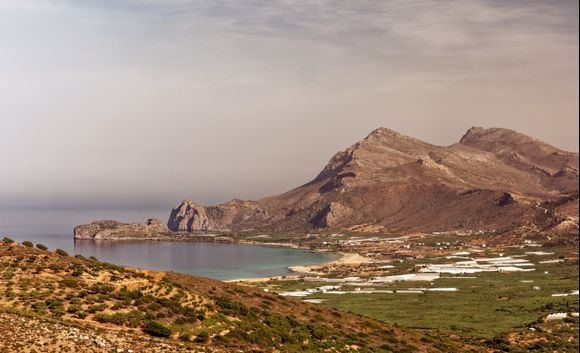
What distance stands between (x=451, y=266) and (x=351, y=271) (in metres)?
33.3

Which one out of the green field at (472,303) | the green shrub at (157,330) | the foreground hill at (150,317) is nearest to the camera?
the foreground hill at (150,317)

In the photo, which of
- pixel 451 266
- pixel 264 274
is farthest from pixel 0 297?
pixel 451 266

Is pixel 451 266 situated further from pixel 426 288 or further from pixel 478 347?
pixel 478 347

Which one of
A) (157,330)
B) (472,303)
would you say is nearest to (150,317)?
(157,330)

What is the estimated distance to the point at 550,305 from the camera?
11012 centimetres

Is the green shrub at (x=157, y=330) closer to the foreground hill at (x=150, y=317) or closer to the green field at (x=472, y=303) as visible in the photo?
the foreground hill at (x=150, y=317)

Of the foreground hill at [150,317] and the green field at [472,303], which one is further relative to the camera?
the green field at [472,303]

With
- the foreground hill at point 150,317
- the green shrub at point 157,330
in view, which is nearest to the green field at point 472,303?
the foreground hill at point 150,317

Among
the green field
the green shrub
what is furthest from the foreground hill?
the green field

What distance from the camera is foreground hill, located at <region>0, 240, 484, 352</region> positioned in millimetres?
34938

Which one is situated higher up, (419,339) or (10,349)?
(10,349)

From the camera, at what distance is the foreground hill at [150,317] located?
34.9 metres

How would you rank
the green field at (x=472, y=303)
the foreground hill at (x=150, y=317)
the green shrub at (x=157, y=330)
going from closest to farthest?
1. the foreground hill at (x=150, y=317)
2. the green shrub at (x=157, y=330)
3. the green field at (x=472, y=303)

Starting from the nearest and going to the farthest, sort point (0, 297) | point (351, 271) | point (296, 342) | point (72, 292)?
point (0, 297)
point (72, 292)
point (296, 342)
point (351, 271)
